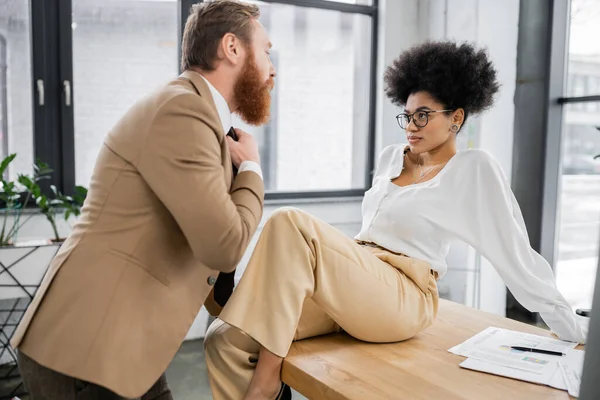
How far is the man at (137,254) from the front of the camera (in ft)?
3.66

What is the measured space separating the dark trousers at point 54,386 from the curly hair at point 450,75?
140 centimetres

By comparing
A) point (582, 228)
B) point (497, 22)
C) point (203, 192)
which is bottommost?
point (582, 228)

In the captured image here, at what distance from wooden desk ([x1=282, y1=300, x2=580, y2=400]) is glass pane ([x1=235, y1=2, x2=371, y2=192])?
7.46 ft

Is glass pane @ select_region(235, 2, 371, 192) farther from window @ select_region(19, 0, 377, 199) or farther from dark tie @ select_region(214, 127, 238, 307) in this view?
dark tie @ select_region(214, 127, 238, 307)

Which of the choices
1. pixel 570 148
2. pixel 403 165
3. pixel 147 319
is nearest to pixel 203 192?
pixel 147 319

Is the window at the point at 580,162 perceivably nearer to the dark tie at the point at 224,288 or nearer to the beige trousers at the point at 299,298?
the beige trousers at the point at 299,298

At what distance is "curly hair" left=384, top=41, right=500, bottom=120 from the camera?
1.97m

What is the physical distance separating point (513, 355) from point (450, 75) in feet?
3.11

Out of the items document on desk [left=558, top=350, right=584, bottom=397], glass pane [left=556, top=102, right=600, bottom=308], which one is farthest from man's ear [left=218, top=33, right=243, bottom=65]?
glass pane [left=556, top=102, right=600, bottom=308]

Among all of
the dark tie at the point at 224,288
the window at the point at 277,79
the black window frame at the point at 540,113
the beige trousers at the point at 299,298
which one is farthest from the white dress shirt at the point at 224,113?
the black window frame at the point at 540,113

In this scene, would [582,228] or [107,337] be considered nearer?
[107,337]

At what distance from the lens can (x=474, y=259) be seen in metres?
3.56

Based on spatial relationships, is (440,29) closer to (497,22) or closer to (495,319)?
(497,22)

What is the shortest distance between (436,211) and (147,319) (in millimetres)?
981
